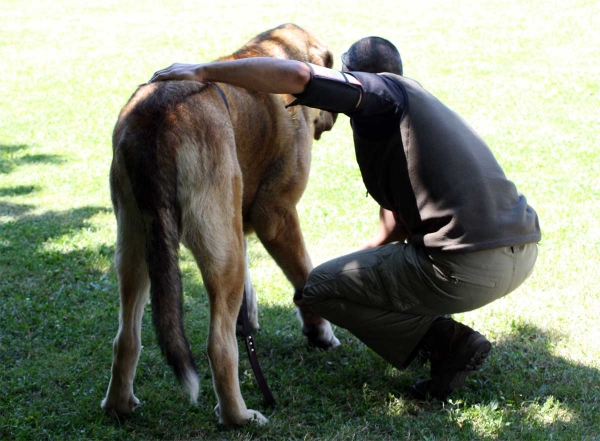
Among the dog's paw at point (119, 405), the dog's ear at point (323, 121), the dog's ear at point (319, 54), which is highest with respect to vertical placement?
the dog's ear at point (319, 54)

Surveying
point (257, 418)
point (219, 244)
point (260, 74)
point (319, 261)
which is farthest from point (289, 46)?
point (257, 418)

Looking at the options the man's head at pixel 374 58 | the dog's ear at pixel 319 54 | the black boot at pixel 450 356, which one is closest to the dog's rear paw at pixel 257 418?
the black boot at pixel 450 356

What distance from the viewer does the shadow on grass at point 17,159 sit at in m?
9.23

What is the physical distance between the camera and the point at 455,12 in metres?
16.7

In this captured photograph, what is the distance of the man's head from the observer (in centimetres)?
405

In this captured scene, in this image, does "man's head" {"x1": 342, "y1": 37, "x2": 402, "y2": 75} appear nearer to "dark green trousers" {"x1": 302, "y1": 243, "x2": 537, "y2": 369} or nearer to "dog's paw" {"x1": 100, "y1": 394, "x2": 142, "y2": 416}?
"dark green trousers" {"x1": 302, "y1": 243, "x2": 537, "y2": 369}

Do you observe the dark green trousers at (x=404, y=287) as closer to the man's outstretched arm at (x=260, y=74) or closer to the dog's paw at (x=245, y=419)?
the dog's paw at (x=245, y=419)

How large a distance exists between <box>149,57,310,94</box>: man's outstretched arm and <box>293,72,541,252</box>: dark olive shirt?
104 mm

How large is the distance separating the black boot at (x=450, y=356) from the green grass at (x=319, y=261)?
0.11 meters

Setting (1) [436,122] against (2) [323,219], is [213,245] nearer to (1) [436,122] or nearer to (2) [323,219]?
(1) [436,122]

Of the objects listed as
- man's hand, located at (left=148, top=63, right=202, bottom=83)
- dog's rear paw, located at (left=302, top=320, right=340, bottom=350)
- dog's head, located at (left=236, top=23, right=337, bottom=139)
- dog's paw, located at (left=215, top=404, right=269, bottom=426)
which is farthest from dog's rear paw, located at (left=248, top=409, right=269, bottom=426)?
dog's head, located at (left=236, top=23, right=337, bottom=139)

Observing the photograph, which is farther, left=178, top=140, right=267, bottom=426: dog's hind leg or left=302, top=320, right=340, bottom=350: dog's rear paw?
left=302, top=320, right=340, bottom=350: dog's rear paw

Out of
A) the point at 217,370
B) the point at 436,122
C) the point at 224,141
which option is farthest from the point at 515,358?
the point at 224,141

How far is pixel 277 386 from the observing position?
4.27 metres
